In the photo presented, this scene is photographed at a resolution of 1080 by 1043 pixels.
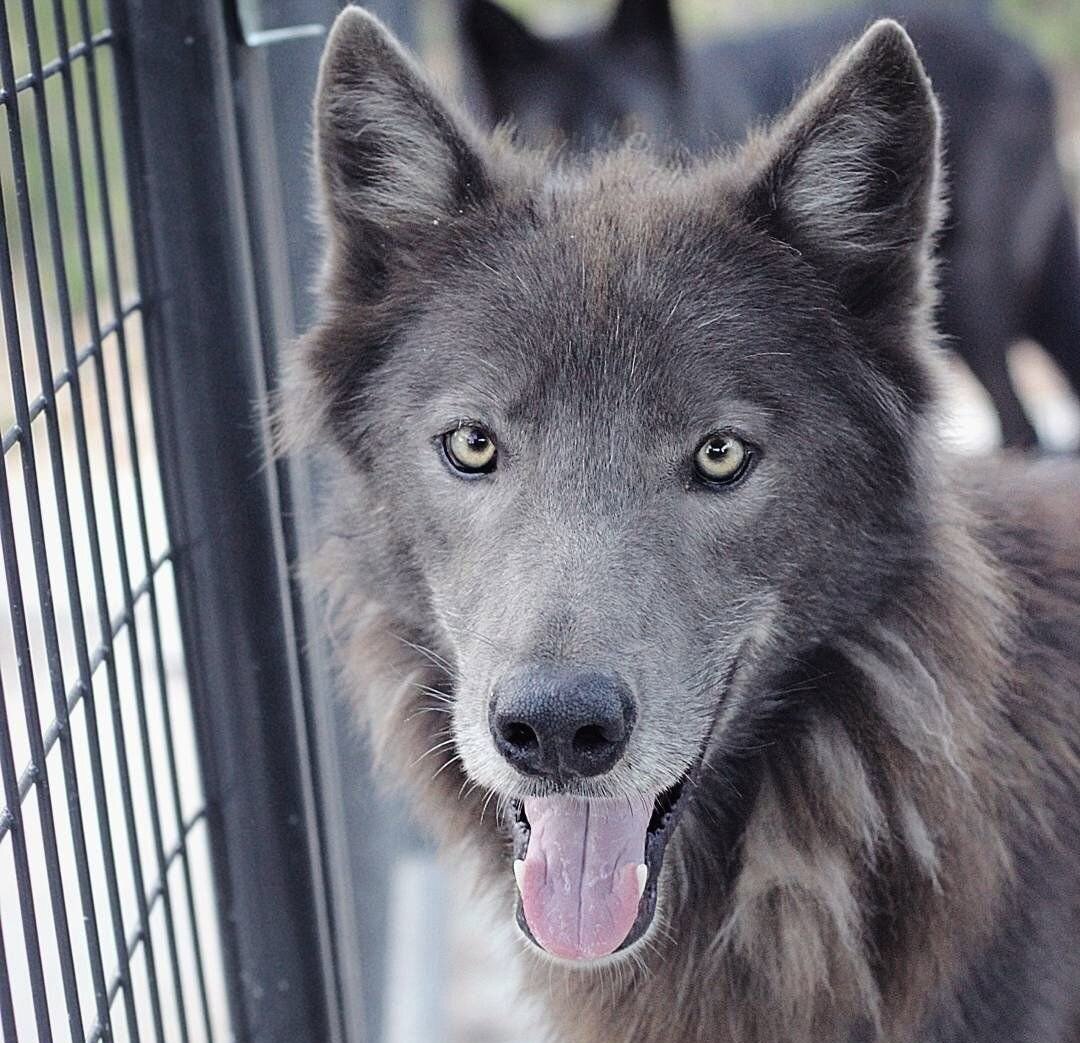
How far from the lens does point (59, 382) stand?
2.08 m

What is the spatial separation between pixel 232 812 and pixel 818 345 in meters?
1.33

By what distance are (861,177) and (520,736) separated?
3.41ft

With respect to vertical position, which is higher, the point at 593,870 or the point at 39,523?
the point at 39,523

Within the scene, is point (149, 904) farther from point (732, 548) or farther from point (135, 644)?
point (732, 548)

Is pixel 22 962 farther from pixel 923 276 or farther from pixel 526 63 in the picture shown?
pixel 526 63

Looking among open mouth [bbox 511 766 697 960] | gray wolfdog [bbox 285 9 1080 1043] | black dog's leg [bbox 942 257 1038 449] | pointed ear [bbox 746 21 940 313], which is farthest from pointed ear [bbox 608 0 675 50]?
open mouth [bbox 511 766 697 960]

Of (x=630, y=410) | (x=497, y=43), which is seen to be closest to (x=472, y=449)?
(x=630, y=410)

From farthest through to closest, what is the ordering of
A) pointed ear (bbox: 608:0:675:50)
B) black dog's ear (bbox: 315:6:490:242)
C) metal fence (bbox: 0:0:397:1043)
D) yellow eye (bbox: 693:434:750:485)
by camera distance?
pointed ear (bbox: 608:0:675:50) → black dog's ear (bbox: 315:6:490:242) → yellow eye (bbox: 693:434:750:485) → metal fence (bbox: 0:0:397:1043)

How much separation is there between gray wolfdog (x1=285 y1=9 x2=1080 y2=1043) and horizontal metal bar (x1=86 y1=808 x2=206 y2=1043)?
483 mm

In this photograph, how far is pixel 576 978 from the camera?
2498 mm

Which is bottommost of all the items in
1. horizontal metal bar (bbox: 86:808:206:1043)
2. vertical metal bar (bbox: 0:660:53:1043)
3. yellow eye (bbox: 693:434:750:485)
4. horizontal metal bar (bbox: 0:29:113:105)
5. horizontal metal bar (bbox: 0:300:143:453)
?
horizontal metal bar (bbox: 86:808:206:1043)

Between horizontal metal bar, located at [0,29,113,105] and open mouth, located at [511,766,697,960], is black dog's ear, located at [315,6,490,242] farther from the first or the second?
open mouth, located at [511,766,697,960]

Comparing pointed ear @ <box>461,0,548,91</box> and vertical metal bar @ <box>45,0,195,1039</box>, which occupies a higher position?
pointed ear @ <box>461,0,548,91</box>

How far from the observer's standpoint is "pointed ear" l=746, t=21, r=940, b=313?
2.23 metres
